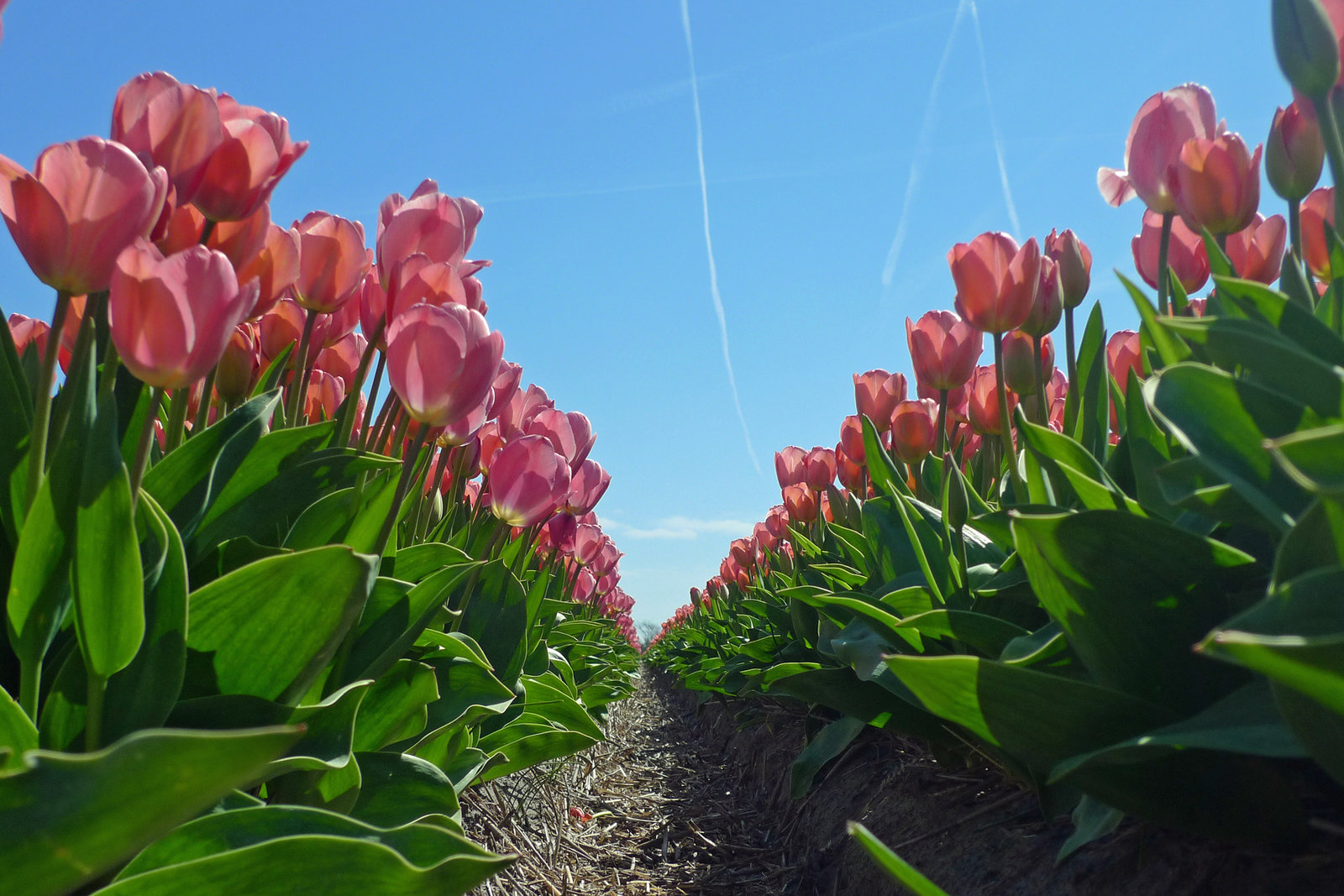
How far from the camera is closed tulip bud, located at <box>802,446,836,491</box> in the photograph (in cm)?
406

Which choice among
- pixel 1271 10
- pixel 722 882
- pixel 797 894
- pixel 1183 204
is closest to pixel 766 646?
pixel 722 882

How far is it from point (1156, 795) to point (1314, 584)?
44 cm

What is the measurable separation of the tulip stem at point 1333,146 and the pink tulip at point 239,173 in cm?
140

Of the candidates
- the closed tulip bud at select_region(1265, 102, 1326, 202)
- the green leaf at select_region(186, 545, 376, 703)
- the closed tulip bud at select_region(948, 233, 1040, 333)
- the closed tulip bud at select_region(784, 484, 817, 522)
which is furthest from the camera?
the closed tulip bud at select_region(784, 484, 817, 522)

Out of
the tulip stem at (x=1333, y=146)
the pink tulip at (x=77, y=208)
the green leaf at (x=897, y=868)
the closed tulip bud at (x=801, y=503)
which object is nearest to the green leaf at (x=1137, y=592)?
the green leaf at (x=897, y=868)

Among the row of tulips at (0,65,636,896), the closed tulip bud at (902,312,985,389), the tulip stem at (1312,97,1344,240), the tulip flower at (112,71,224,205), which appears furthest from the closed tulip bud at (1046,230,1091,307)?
the tulip flower at (112,71,224,205)

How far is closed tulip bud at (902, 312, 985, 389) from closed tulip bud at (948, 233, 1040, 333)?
0.42 metres

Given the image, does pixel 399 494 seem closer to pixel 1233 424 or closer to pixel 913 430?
pixel 1233 424

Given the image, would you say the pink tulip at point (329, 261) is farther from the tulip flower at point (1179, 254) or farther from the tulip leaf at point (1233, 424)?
the tulip flower at point (1179, 254)

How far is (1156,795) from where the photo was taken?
0.95 meters

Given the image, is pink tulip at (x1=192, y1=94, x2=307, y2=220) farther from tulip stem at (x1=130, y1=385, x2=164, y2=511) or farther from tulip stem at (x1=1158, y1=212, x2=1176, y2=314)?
tulip stem at (x1=1158, y1=212, x2=1176, y2=314)

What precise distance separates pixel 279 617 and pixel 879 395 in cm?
220

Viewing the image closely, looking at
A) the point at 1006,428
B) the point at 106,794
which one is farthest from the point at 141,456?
the point at 1006,428

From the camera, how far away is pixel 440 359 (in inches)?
49.2
